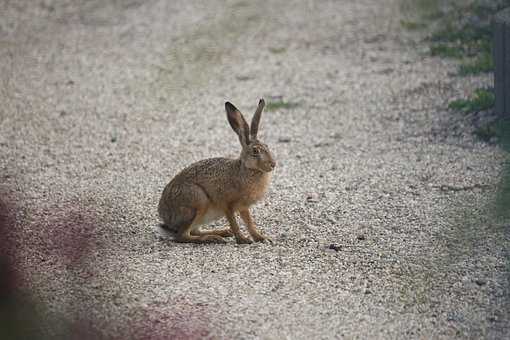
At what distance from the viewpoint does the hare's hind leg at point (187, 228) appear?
5004 millimetres

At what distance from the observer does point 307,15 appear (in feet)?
40.8

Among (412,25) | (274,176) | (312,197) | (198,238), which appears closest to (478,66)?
(412,25)

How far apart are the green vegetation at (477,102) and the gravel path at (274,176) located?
181mm

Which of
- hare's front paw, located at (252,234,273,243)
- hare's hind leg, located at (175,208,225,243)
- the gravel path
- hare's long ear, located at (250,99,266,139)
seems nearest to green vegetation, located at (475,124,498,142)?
the gravel path

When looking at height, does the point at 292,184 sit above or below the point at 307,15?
below

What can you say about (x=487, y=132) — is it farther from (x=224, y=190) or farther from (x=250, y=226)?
(x=224, y=190)

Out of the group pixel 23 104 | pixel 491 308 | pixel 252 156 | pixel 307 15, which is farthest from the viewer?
pixel 307 15

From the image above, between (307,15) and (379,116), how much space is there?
450cm

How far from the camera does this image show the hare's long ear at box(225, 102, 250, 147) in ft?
16.1

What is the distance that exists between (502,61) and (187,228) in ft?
12.4

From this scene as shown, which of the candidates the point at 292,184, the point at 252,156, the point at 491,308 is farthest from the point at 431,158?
the point at 491,308

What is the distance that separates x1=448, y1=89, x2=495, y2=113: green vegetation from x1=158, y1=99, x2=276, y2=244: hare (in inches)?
143

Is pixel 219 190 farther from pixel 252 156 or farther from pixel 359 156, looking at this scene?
pixel 359 156

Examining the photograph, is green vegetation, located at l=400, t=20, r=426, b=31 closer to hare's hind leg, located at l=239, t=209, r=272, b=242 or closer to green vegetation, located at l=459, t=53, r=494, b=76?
green vegetation, located at l=459, t=53, r=494, b=76
